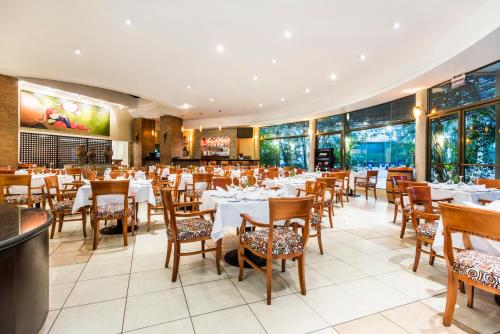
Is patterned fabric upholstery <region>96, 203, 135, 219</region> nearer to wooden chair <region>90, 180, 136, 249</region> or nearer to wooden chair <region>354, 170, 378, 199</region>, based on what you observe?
wooden chair <region>90, 180, 136, 249</region>

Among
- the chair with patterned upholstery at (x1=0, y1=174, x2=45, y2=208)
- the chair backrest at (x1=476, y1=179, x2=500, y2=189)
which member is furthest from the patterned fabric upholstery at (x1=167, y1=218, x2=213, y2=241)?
the chair backrest at (x1=476, y1=179, x2=500, y2=189)

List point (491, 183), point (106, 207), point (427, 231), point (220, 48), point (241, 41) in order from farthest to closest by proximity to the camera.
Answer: point (220, 48), point (241, 41), point (491, 183), point (106, 207), point (427, 231)

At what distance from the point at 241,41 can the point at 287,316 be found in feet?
18.2

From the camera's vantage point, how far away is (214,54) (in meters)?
6.54

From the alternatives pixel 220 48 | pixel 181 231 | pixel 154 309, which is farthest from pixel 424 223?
pixel 220 48

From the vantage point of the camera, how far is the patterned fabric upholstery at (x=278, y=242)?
2.27 m

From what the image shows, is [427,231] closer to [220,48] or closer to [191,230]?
[191,230]

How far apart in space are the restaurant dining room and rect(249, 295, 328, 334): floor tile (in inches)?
0.6

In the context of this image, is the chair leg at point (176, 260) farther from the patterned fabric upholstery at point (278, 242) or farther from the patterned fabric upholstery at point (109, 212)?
the patterned fabric upholstery at point (109, 212)

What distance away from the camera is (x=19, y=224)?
1.62 meters

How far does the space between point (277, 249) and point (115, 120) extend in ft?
48.0

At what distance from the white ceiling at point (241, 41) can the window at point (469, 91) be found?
36.5 inches

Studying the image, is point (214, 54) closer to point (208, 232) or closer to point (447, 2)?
point (447, 2)

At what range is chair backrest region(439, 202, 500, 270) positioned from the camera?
166 centimetres
